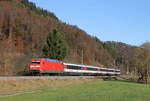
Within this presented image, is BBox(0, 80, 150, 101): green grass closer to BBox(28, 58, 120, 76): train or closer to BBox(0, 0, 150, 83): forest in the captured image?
BBox(28, 58, 120, 76): train

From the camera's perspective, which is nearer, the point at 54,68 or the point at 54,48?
the point at 54,68

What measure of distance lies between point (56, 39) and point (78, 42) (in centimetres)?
7617

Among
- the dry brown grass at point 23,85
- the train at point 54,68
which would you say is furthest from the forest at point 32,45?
the dry brown grass at point 23,85

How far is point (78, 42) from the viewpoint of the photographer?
6088 inches

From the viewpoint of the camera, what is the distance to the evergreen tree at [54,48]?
74.9 metres

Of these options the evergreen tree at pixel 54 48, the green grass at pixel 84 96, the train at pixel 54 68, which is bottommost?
the green grass at pixel 84 96

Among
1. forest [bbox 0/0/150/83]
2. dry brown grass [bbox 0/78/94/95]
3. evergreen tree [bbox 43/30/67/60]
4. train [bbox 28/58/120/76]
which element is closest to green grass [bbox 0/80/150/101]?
dry brown grass [bbox 0/78/94/95]

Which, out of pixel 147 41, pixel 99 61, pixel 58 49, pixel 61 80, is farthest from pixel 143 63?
pixel 99 61

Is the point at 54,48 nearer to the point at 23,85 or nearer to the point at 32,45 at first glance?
the point at 32,45

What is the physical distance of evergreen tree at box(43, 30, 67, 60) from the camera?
7488 centimetres

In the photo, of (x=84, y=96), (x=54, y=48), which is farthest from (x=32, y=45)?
(x=84, y=96)

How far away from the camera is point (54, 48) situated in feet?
249

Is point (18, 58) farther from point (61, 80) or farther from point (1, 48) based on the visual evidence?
point (61, 80)

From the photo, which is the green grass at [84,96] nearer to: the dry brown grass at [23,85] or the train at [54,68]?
the dry brown grass at [23,85]
